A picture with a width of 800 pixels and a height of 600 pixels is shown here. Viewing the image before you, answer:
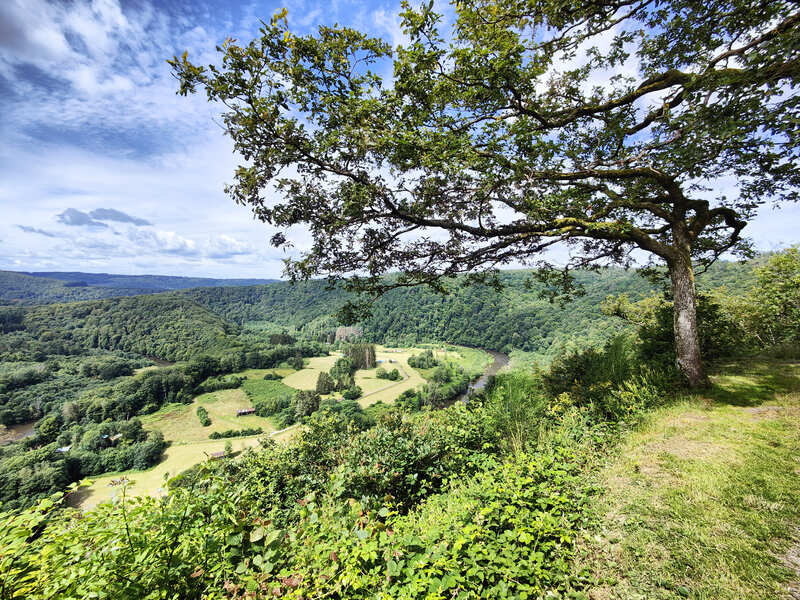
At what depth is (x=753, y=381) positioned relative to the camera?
5.95 meters

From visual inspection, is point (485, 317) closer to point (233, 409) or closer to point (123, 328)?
point (233, 409)

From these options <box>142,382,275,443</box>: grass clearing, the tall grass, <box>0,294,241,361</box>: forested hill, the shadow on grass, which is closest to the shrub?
<box>142,382,275,443</box>: grass clearing

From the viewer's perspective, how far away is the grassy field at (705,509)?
2399 mm

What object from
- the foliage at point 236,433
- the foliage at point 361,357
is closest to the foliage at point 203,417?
the foliage at point 236,433

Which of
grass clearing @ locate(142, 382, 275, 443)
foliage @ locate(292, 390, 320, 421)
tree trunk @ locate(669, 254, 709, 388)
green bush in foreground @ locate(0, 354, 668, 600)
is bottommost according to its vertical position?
grass clearing @ locate(142, 382, 275, 443)

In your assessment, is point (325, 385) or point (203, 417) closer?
point (203, 417)

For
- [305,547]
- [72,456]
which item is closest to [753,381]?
[305,547]

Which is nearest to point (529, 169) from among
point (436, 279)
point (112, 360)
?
point (436, 279)

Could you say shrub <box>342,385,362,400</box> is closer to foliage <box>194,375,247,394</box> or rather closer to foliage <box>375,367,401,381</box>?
foliage <box>375,367,401,381</box>

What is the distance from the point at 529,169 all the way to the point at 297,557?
655 centimetres

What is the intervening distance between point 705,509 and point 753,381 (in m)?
4.92

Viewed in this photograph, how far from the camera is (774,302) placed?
1275 centimetres

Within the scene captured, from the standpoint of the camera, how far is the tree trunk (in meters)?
6.05

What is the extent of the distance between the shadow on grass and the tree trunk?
1.32 feet
